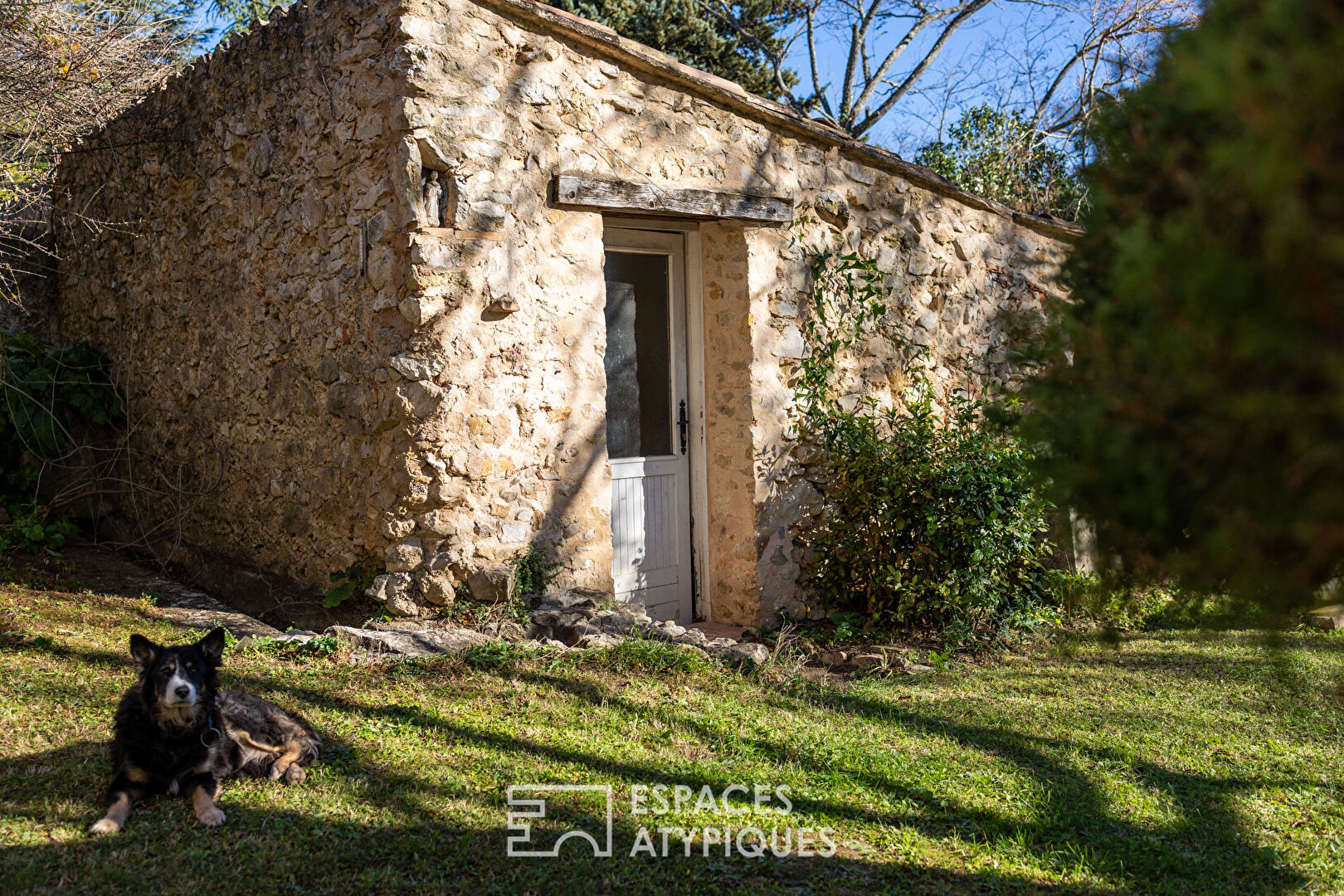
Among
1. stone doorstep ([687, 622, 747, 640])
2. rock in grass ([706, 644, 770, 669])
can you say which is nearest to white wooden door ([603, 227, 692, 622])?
stone doorstep ([687, 622, 747, 640])

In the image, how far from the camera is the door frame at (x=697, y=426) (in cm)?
666

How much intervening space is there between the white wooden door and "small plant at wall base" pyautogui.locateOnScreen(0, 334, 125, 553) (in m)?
4.26

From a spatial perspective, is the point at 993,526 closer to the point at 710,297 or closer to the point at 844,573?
the point at 844,573

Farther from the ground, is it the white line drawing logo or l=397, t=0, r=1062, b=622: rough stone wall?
l=397, t=0, r=1062, b=622: rough stone wall

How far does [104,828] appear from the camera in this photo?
300 cm

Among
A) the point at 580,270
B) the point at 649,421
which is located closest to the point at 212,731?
the point at 580,270

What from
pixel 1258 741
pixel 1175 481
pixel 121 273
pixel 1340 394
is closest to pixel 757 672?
pixel 1258 741

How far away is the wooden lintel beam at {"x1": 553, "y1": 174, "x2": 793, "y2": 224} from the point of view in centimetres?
571

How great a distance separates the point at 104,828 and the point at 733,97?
17.0ft

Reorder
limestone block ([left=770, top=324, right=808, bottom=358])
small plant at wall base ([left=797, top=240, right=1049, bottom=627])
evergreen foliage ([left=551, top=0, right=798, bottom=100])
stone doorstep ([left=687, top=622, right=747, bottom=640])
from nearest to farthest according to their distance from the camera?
small plant at wall base ([left=797, top=240, right=1049, bottom=627]) < stone doorstep ([left=687, top=622, right=747, bottom=640]) < limestone block ([left=770, top=324, right=808, bottom=358]) < evergreen foliage ([left=551, top=0, right=798, bottom=100])

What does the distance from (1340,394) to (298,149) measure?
600 centimetres

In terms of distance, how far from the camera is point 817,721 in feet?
14.8

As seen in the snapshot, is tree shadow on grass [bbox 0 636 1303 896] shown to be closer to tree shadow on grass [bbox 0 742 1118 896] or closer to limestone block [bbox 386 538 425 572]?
tree shadow on grass [bbox 0 742 1118 896]

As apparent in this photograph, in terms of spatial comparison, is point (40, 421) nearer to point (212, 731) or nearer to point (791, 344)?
point (212, 731)
